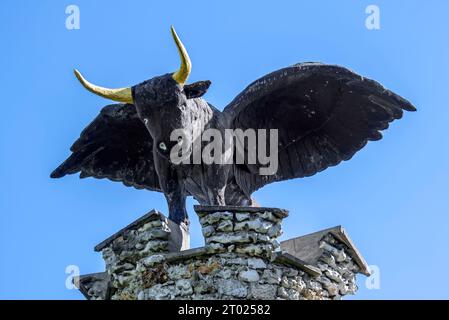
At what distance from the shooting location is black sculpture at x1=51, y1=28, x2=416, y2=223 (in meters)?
18.6

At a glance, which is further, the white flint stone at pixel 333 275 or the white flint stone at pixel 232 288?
the white flint stone at pixel 333 275

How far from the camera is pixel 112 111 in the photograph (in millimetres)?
19984

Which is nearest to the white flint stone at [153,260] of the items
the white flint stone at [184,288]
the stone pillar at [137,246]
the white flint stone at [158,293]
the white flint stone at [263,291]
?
the stone pillar at [137,246]

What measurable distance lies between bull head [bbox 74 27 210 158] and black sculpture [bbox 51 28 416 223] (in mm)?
13

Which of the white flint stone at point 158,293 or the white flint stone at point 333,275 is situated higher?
the white flint stone at point 333,275

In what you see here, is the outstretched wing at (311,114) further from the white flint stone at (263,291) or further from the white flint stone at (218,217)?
the white flint stone at (263,291)

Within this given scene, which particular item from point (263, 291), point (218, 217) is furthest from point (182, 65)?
point (263, 291)

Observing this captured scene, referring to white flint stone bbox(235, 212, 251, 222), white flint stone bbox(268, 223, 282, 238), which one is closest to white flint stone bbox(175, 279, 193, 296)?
white flint stone bbox(235, 212, 251, 222)

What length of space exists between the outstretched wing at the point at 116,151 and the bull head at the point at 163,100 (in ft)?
3.88

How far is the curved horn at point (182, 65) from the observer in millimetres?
18406

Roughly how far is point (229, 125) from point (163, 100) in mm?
1442

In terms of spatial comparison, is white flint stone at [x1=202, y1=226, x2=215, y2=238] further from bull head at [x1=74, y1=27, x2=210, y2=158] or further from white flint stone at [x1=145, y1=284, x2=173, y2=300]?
bull head at [x1=74, y1=27, x2=210, y2=158]

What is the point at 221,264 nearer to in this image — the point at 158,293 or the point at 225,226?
the point at 225,226
